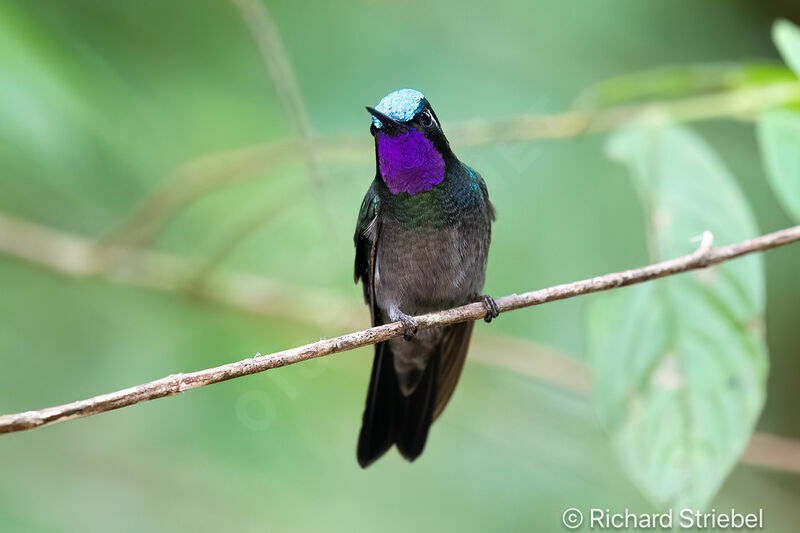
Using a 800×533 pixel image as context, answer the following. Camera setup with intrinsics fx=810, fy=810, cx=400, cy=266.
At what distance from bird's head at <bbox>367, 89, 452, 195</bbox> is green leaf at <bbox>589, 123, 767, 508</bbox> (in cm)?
64

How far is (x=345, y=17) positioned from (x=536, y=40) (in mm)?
1249

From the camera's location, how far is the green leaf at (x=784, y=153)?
2.38 metres

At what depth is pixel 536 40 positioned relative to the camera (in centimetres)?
518

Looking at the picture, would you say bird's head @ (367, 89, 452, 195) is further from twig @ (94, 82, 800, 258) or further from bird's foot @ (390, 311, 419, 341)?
bird's foot @ (390, 311, 419, 341)

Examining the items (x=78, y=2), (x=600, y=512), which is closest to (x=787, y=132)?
(x=600, y=512)

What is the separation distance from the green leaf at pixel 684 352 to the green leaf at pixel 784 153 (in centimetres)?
14

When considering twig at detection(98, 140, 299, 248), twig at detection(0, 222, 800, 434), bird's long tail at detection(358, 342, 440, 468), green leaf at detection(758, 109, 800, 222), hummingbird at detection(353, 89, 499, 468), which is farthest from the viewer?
twig at detection(98, 140, 299, 248)

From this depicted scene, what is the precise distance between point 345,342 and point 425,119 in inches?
34.3

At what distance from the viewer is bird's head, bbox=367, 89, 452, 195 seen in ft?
7.89

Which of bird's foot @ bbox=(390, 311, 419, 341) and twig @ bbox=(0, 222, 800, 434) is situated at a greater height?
bird's foot @ bbox=(390, 311, 419, 341)

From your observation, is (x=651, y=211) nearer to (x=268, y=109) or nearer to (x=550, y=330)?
(x=550, y=330)

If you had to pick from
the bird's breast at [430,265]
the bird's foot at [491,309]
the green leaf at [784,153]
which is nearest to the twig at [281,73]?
the bird's breast at [430,265]

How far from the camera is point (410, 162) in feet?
8.32

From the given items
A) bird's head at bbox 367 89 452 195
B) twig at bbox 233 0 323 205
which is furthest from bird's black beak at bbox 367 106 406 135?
twig at bbox 233 0 323 205
